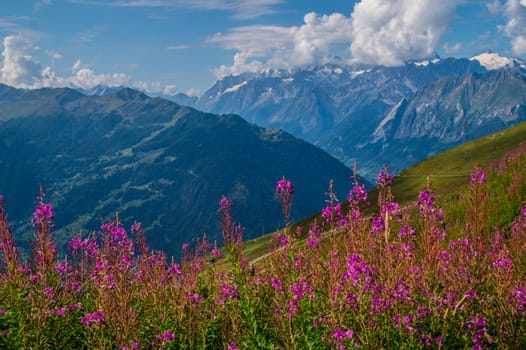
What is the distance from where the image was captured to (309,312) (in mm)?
7199

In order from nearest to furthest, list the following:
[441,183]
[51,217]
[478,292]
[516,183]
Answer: [478,292]
[51,217]
[516,183]
[441,183]

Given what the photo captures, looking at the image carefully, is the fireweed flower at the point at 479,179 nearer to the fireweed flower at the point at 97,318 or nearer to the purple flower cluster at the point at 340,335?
the purple flower cluster at the point at 340,335

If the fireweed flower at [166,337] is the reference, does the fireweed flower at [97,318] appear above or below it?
above

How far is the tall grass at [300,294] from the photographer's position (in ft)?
21.1

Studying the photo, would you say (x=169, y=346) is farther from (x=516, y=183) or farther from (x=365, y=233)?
(x=516, y=183)

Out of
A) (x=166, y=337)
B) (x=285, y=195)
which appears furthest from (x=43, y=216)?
(x=285, y=195)

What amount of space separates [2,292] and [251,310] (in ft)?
16.6

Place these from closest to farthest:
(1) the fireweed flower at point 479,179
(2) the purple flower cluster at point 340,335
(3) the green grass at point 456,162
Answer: (2) the purple flower cluster at point 340,335 < (1) the fireweed flower at point 479,179 < (3) the green grass at point 456,162

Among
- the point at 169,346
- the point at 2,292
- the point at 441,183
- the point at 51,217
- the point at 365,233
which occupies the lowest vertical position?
the point at 441,183

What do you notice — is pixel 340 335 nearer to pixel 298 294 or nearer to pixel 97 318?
pixel 298 294

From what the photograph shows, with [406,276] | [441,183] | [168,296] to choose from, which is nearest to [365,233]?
[406,276]

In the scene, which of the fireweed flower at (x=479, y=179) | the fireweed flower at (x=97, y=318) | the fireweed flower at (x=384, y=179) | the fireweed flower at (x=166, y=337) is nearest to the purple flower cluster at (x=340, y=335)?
the fireweed flower at (x=166, y=337)

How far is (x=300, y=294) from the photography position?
275 inches

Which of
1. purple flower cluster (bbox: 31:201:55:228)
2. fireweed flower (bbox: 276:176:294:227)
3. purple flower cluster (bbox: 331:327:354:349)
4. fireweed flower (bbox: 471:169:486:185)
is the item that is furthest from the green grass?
purple flower cluster (bbox: 31:201:55:228)
